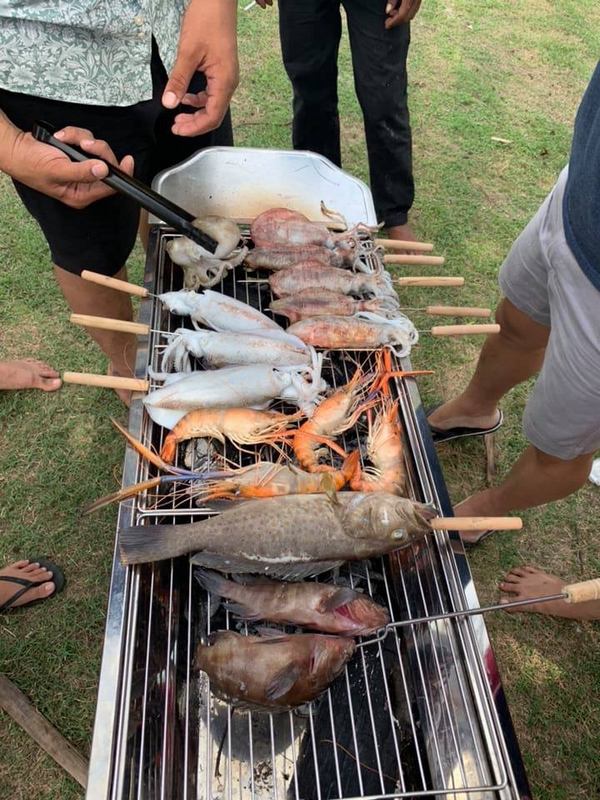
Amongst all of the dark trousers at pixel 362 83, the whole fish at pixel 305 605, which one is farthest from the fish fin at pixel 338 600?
the dark trousers at pixel 362 83

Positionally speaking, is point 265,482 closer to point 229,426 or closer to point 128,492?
point 229,426

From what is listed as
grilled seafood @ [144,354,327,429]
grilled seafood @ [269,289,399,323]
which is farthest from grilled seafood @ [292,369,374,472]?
grilled seafood @ [269,289,399,323]

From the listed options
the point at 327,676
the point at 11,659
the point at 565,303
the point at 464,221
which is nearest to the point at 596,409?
the point at 565,303

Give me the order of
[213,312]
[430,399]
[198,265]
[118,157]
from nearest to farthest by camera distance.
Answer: [213,312]
[118,157]
[198,265]
[430,399]

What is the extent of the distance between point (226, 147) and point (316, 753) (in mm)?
3350

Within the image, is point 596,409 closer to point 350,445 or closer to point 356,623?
point 350,445

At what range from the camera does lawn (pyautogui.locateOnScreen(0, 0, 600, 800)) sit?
10.1 feet

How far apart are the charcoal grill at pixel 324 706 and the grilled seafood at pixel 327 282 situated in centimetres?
95

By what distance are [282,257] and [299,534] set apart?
65.2 inches

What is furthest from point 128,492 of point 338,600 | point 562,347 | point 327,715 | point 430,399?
point 430,399

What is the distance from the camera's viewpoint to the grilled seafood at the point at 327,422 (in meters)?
2.50

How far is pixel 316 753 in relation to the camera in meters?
2.03

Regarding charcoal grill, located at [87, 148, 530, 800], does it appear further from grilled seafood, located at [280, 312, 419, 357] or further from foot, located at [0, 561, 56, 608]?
foot, located at [0, 561, 56, 608]

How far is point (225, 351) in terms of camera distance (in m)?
2.73
